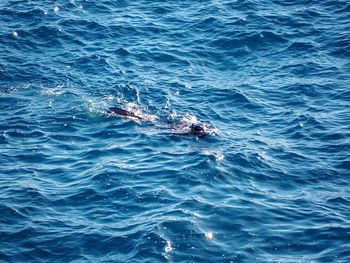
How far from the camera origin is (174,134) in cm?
2119

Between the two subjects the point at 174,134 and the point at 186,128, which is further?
the point at 186,128

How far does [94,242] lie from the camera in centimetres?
1514

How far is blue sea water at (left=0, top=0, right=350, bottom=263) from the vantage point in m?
15.4

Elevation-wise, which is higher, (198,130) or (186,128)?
(198,130)

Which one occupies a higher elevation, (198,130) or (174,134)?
(198,130)

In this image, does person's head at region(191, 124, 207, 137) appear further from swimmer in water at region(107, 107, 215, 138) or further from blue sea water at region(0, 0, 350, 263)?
blue sea water at region(0, 0, 350, 263)

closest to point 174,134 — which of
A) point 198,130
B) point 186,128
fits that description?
point 186,128

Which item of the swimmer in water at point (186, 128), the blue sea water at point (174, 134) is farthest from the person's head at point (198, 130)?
the blue sea water at point (174, 134)

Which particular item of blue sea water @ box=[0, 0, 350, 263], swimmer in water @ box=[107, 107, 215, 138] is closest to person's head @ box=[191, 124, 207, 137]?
swimmer in water @ box=[107, 107, 215, 138]

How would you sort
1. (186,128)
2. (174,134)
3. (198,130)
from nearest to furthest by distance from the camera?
1. (198,130)
2. (174,134)
3. (186,128)

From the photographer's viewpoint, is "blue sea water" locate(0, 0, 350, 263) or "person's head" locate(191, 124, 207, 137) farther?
"person's head" locate(191, 124, 207, 137)

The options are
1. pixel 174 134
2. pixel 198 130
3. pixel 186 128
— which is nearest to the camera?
pixel 198 130

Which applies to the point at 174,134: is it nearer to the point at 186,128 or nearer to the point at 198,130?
the point at 186,128

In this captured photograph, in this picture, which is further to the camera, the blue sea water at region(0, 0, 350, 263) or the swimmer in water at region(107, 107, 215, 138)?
the swimmer in water at region(107, 107, 215, 138)
